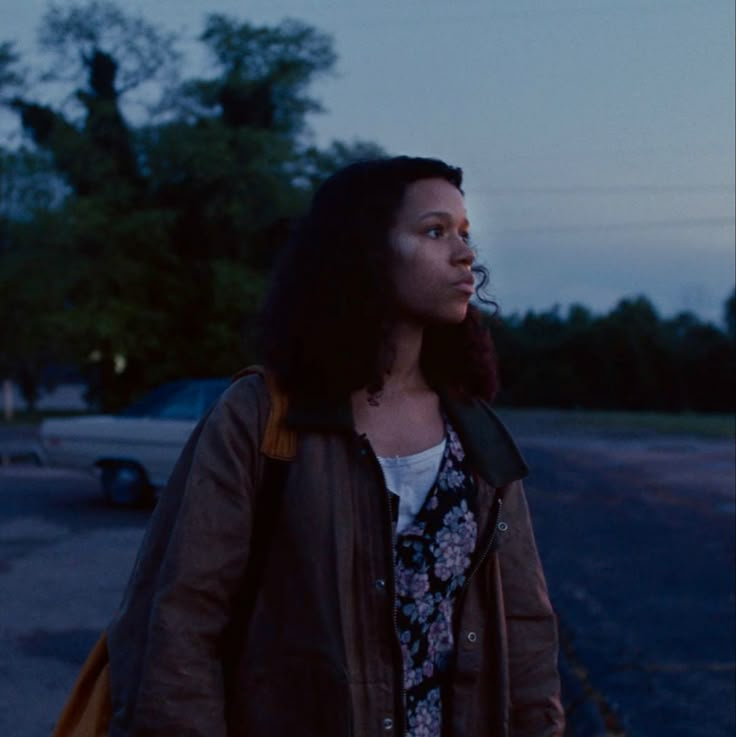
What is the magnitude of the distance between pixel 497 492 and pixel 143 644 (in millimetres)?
702

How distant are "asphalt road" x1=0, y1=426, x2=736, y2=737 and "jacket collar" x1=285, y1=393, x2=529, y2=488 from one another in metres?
2.98

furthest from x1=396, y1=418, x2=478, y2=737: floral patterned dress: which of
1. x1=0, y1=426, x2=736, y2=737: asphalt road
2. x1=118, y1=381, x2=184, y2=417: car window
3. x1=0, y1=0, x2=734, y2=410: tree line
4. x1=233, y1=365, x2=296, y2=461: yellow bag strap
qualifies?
x1=0, y1=0, x2=734, y2=410: tree line

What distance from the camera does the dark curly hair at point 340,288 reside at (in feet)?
6.59

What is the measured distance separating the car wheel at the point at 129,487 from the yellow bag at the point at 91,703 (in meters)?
10.5

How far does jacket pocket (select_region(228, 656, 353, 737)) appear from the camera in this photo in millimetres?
1825

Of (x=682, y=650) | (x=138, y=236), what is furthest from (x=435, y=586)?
(x=138, y=236)

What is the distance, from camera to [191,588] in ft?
5.96

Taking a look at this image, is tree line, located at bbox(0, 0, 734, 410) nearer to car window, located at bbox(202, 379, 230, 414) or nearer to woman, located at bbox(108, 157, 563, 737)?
car window, located at bbox(202, 379, 230, 414)

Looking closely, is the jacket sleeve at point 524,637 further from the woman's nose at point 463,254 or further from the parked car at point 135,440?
the parked car at point 135,440

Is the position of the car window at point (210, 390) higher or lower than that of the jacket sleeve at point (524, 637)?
higher

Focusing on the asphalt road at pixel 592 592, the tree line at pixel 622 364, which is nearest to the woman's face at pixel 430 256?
the asphalt road at pixel 592 592

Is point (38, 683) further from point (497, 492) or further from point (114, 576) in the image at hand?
point (497, 492)

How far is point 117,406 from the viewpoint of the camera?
1232 inches

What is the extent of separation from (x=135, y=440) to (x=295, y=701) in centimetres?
1062
